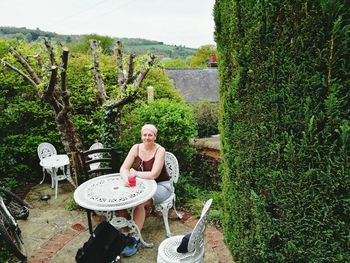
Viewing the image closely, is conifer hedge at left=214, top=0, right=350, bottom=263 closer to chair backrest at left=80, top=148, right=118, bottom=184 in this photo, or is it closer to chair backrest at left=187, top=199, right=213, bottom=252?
chair backrest at left=187, top=199, right=213, bottom=252

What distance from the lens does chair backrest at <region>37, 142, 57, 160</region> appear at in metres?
6.80

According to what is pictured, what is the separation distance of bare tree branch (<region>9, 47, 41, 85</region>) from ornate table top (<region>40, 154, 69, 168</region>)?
5.50ft

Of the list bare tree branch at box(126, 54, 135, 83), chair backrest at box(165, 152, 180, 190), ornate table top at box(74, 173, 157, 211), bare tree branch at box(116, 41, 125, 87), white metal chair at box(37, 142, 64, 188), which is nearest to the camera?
ornate table top at box(74, 173, 157, 211)

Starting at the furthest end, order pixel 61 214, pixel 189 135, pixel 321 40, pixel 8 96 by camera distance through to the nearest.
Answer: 1. pixel 8 96
2. pixel 189 135
3. pixel 61 214
4. pixel 321 40

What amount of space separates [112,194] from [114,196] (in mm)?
73

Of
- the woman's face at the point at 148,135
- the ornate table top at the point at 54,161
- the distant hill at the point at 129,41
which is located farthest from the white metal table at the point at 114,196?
the distant hill at the point at 129,41

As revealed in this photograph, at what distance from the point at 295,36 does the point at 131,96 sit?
13.7 feet

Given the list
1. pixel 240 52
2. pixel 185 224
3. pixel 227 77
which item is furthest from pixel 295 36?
pixel 185 224

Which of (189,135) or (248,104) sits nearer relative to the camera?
(248,104)

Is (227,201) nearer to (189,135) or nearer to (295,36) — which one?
(295,36)

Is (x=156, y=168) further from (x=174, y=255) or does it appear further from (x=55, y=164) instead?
(x=55, y=164)

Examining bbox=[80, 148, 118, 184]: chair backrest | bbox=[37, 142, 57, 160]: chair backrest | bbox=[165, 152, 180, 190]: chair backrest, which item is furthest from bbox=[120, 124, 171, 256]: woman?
bbox=[37, 142, 57, 160]: chair backrest

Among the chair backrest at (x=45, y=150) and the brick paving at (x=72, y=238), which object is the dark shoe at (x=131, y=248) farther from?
the chair backrest at (x=45, y=150)

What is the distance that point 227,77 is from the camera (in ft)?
8.43
